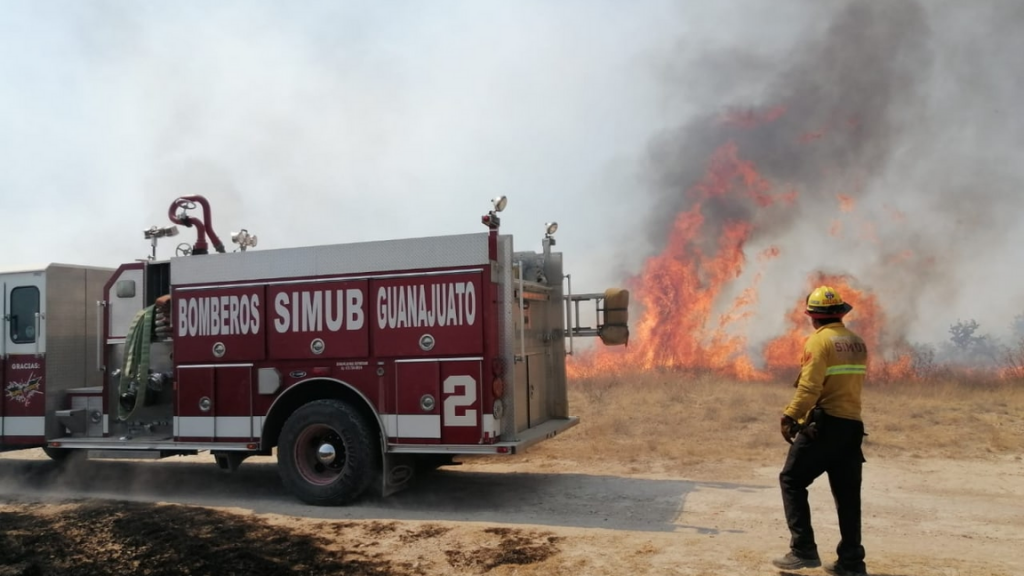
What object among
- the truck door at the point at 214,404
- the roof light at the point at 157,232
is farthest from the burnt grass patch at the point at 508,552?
the roof light at the point at 157,232

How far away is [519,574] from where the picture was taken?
17.4ft

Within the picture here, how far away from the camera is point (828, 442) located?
17.0 ft

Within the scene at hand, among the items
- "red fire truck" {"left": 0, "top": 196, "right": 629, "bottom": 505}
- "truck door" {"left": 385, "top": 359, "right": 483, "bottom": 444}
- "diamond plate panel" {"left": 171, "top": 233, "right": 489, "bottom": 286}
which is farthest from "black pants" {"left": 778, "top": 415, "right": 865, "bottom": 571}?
"diamond plate panel" {"left": 171, "top": 233, "right": 489, "bottom": 286}

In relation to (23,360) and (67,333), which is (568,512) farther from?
(23,360)

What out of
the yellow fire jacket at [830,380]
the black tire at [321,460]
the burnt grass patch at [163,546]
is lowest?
the burnt grass patch at [163,546]

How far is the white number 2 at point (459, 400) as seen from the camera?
729cm

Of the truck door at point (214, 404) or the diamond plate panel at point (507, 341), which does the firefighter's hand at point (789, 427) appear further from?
the truck door at point (214, 404)

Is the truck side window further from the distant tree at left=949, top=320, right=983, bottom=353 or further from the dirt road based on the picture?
the distant tree at left=949, top=320, right=983, bottom=353

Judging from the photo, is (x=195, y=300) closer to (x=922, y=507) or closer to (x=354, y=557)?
(x=354, y=557)

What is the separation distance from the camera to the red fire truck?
24.4 ft

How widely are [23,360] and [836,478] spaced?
9.33m

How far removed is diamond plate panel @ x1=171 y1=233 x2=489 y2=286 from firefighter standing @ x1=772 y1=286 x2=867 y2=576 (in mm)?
3378

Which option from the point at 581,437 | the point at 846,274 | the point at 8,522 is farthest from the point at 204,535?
the point at 846,274

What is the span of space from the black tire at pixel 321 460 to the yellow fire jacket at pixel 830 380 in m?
4.26
